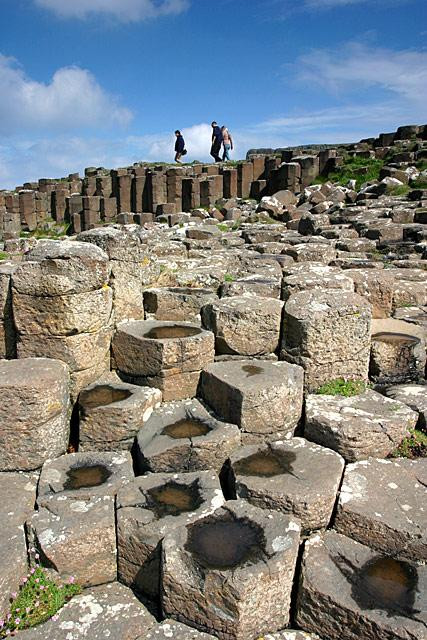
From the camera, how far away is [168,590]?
3.28 m

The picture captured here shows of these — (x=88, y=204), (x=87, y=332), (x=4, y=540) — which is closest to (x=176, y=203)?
(x=88, y=204)

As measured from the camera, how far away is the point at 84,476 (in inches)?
167

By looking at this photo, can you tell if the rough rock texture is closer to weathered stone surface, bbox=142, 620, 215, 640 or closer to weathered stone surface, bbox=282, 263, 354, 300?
weathered stone surface, bbox=142, 620, 215, 640

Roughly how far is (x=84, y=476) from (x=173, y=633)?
1445mm

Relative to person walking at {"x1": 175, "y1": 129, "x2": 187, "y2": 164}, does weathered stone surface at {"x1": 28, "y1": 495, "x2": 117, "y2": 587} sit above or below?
below

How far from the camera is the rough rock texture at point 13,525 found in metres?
3.41

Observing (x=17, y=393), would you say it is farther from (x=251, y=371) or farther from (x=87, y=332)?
(x=251, y=371)

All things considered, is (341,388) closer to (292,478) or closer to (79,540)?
(292,478)

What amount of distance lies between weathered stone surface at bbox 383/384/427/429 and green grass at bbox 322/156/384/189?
1824 cm

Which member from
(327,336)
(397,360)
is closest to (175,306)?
(327,336)

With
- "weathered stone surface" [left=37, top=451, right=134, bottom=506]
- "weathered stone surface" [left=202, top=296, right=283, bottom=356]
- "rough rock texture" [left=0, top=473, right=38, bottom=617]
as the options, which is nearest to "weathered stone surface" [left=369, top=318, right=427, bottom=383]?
"weathered stone surface" [left=202, top=296, right=283, bottom=356]

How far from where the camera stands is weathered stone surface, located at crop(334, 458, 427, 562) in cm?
360

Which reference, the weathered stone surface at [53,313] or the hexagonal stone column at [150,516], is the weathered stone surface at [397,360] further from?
the weathered stone surface at [53,313]

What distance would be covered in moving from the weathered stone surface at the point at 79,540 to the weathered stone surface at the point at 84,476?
14 centimetres
